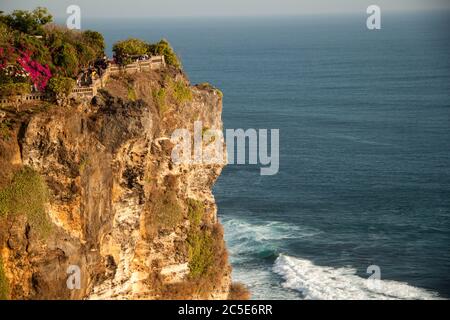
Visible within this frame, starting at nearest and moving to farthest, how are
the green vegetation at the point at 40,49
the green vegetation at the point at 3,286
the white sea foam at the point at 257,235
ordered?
1. the green vegetation at the point at 3,286
2. the green vegetation at the point at 40,49
3. the white sea foam at the point at 257,235

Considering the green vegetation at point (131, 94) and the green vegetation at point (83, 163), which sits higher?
the green vegetation at point (131, 94)

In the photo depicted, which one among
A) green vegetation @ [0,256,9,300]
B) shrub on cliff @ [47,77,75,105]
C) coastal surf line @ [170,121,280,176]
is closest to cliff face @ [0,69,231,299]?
green vegetation @ [0,256,9,300]

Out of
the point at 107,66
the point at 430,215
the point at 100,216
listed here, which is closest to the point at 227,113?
the point at 430,215

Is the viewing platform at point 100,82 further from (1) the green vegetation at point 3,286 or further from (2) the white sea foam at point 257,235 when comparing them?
(2) the white sea foam at point 257,235

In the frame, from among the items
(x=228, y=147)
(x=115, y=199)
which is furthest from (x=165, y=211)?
(x=228, y=147)

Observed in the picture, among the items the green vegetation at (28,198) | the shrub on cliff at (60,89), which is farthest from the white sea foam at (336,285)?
the green vegetation at (28,198)

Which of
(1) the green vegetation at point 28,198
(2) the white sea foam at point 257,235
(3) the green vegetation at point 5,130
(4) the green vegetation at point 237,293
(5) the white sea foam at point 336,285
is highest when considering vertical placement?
(3) the green vegetation at point 5,130

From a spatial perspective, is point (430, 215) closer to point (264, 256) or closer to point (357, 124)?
point (264, 256)
